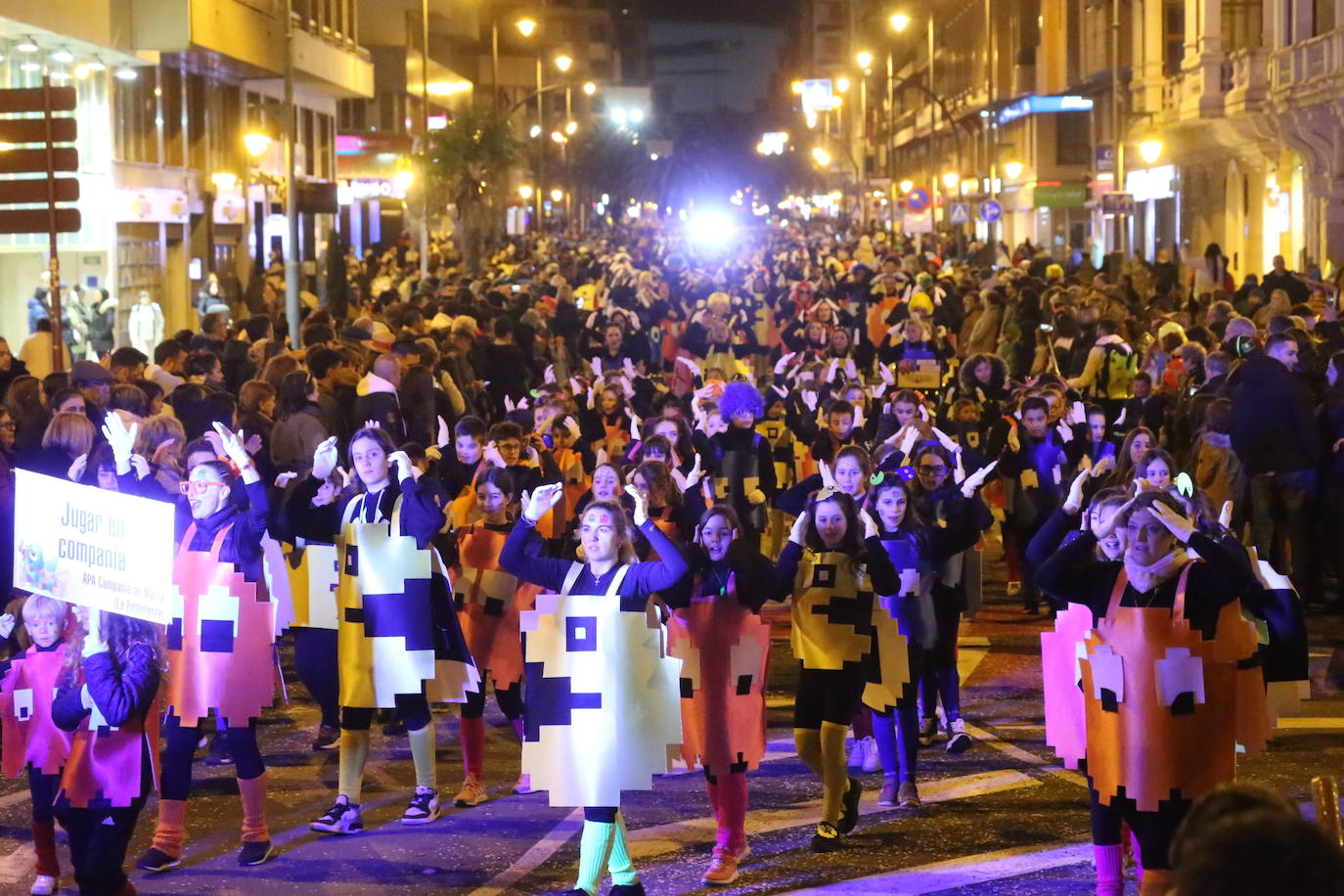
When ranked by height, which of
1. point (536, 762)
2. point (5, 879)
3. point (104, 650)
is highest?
point (104, 650)

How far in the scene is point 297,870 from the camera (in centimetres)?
812

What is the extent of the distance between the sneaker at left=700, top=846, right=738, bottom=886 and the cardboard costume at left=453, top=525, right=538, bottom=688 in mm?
1798

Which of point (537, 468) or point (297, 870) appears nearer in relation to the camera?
point (297, 870)

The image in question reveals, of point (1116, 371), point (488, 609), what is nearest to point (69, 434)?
point (488, 609)

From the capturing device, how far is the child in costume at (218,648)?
810cm

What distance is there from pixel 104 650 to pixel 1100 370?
37.8 ft

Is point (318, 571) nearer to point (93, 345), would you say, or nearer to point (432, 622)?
point (432, 622)

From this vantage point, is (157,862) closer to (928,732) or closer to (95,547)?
(95,547)

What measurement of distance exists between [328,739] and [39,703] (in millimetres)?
3143

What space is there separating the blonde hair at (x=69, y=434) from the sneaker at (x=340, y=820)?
3.15 metres

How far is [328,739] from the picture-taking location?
1045 cm

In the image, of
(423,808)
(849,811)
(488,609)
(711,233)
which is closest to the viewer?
(849,811)

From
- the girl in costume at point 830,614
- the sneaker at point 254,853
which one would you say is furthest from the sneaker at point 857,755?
the sneaker at point 254,853

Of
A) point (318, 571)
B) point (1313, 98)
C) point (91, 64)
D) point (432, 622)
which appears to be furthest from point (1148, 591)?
point (1313, 98)
